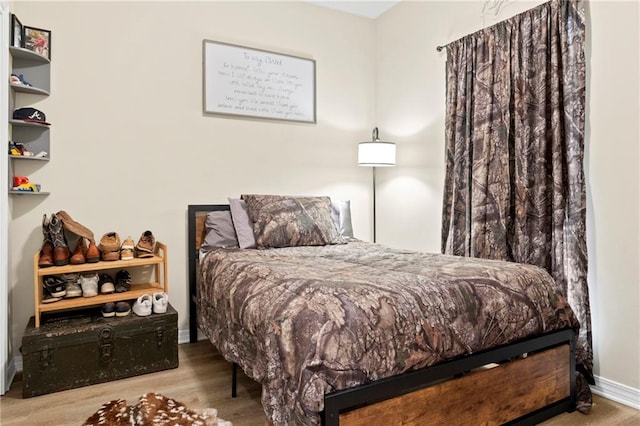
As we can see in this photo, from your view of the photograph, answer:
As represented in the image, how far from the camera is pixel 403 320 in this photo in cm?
146

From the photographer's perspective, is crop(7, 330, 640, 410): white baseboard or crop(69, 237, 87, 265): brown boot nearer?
crop(7, 330, 640, 410): white baseboard

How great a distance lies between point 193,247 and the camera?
3.03 meters

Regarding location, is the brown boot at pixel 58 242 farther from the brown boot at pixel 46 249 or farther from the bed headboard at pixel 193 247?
the bed headboard at pixel 193 247

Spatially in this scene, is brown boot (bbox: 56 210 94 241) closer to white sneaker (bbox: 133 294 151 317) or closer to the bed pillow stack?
white sneaker (bbox: 133 294 151 317)

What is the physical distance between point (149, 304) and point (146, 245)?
0.39 m

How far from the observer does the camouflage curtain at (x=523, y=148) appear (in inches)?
87.4

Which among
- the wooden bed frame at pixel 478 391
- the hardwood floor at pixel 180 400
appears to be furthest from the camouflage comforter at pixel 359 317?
the hardwood floor at pixel 180 400

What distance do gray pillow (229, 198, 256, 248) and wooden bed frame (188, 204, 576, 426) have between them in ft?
3.26

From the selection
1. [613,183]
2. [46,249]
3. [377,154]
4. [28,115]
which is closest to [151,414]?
[46,249]

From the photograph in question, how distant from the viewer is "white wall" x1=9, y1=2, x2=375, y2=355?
8.71 feet

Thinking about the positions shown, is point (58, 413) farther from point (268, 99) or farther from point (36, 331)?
point (268, 99)

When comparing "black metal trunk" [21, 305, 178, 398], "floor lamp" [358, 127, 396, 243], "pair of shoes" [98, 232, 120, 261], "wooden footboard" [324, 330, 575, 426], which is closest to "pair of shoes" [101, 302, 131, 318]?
"black metal trunk" [21, 305, 178, 398]

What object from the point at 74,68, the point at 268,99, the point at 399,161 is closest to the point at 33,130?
the point at 74,68

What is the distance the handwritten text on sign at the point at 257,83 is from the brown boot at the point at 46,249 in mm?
1329
